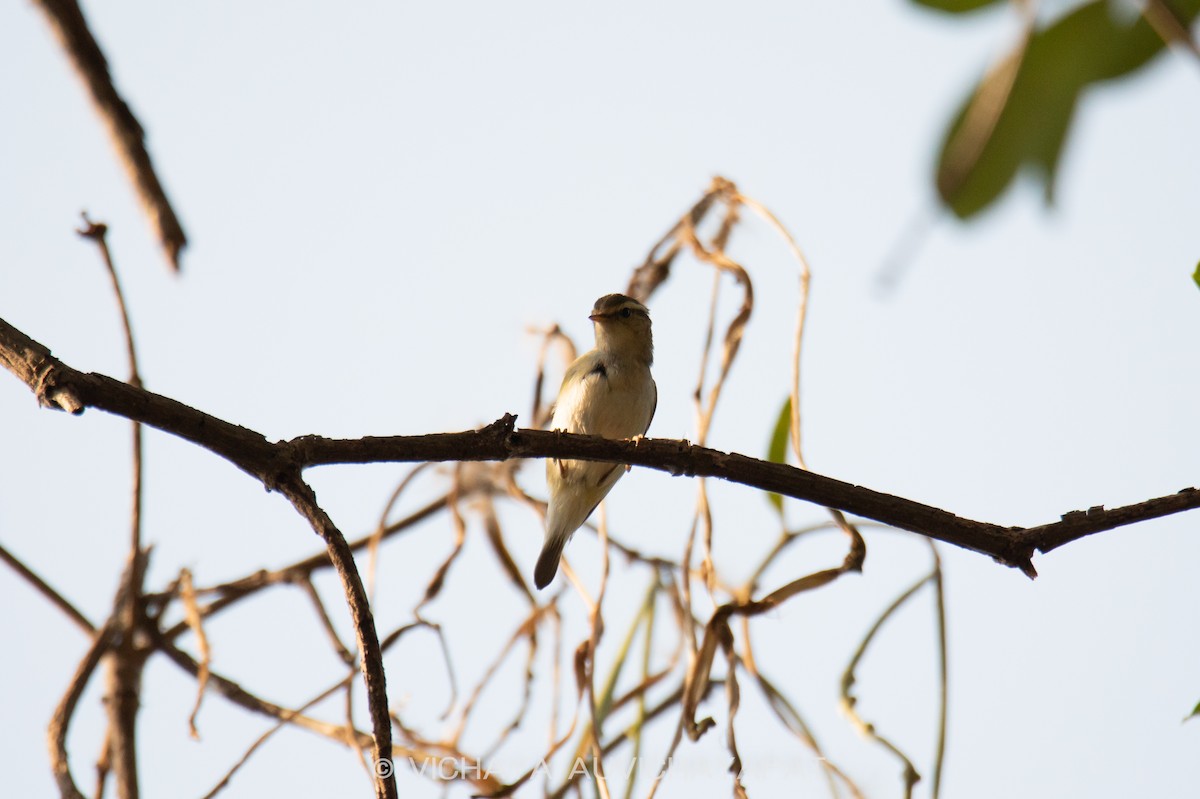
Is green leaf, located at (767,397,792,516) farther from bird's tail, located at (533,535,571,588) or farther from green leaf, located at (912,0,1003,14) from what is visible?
green leaf, located at (912,0,1003,14)

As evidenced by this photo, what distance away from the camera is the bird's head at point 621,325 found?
5.38 meters

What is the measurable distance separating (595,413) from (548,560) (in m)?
0.68

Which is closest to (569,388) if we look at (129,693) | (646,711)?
(646,711)

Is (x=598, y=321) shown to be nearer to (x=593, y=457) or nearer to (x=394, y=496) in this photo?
(x=394, y=496)

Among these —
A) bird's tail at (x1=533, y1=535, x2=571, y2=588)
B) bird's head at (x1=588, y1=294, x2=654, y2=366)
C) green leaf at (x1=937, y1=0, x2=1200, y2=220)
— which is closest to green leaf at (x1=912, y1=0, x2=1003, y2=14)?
green leaf at (x1=937, y1=0, x2=1200, y2=220)

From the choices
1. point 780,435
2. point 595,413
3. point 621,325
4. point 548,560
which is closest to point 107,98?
point 780,435

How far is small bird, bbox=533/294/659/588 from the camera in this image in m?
5.04

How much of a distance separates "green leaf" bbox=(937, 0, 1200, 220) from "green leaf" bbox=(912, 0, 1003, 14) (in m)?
0.10

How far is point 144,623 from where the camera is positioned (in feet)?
11.0

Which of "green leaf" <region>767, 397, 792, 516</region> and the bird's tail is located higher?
the bird's tail

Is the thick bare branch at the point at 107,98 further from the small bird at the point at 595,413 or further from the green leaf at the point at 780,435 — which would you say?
the small bird at the point at 595,413

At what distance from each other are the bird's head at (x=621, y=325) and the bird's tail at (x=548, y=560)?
92cm

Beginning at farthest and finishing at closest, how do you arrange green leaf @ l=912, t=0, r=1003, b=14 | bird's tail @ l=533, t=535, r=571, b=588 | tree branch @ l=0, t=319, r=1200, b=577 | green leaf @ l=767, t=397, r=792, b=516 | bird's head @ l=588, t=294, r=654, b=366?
bird's head @ l=588, t=294, r=654, b=366 → bird's tail @ l=533, t=535, r=571, b=588 → green leaf @ l=767, t=397, r=792, b=516 → tree branch @ l=0, t=319, r=1200, b=577 → green leaf @ l=912, t=0, r=1003, b=14

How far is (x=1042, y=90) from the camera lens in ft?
3.61
